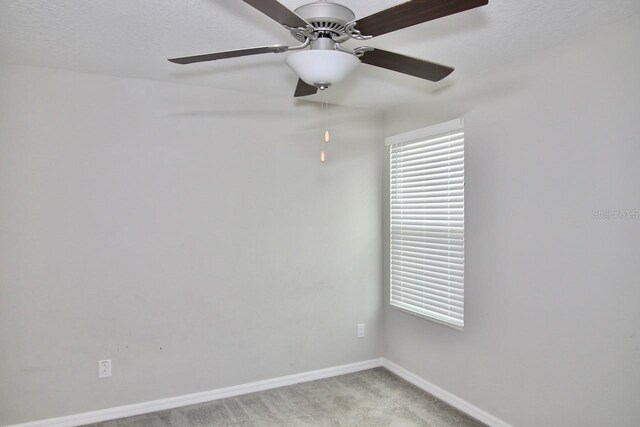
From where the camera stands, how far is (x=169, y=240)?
3174mm

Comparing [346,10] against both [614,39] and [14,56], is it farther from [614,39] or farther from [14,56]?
[14,56]

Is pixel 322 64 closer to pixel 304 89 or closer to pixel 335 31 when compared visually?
pixel 335 31

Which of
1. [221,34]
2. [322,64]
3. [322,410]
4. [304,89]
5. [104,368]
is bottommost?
[322,410]

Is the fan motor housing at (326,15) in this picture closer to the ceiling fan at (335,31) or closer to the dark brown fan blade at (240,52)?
the ceiling fan at (335,31)

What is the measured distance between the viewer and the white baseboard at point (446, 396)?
2.86 meters

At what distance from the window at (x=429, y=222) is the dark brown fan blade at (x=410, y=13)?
164 cm

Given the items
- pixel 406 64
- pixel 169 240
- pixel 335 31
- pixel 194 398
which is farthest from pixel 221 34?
pixel 194 398

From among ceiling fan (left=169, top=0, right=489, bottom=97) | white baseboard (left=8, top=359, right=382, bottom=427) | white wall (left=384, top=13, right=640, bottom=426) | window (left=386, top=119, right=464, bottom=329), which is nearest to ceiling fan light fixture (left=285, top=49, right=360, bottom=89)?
ceiling fan (left=169, top=0, right=489, bottom=97)

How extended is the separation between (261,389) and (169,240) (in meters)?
1.44

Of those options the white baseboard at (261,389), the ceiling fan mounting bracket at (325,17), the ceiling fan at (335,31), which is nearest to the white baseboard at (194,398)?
the white baseboard at (261,389)

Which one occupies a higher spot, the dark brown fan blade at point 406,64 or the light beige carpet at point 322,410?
the dark brown fan blade at point 406,64

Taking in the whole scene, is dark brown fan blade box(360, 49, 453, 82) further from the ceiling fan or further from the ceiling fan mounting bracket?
the ceiling fan mounting bracket

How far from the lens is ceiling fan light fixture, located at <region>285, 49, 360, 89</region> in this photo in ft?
5.37

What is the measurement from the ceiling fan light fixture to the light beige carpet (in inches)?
92.7
